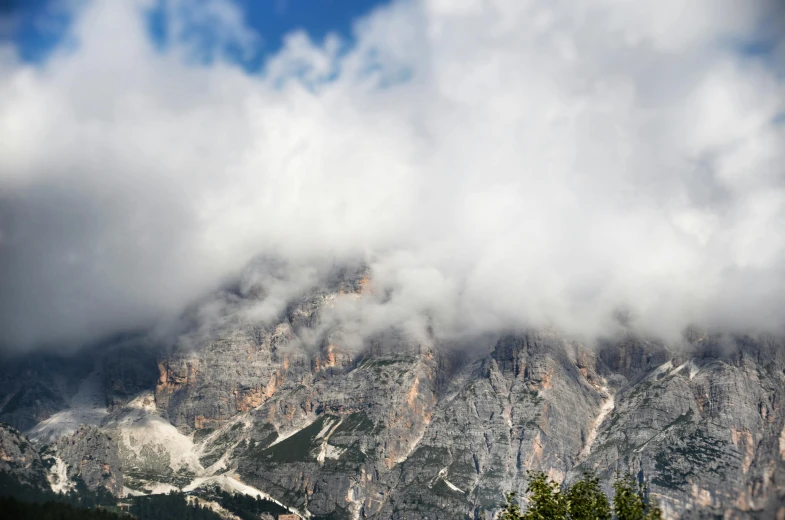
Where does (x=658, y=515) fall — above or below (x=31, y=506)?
below

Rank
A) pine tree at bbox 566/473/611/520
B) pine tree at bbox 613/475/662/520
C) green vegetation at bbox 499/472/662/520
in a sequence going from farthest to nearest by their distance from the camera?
1. pine tree at bbox 566/473/611/520
2. green vegetation at bbox 499/472/662/520
3. pine tree at bbox 613/475/662/520

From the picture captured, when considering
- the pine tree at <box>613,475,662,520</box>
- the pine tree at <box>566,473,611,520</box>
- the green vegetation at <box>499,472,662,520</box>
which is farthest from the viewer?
the pine tree at <box>566,473,611,520</box>

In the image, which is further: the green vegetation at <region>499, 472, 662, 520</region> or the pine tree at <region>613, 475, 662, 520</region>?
the green vegetation at <region>499, 472, 662, 520</region>

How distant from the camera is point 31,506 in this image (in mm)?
147750

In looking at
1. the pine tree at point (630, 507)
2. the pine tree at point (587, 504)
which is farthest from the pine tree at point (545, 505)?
the pine tree at point (630, 507)

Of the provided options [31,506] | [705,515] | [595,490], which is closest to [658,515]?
[705,515]

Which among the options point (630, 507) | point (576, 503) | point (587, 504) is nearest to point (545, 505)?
point (576, 503)

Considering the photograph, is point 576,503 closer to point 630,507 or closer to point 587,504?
point 587,504

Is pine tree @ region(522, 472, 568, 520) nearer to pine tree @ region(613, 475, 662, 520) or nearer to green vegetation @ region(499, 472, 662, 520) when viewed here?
green vegetation @ region(499, 472, 662, 520)

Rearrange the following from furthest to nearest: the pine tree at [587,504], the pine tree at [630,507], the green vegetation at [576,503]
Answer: the pine tree at [587,504], the green vegetation at [576,503], the pine tree at [630,507]

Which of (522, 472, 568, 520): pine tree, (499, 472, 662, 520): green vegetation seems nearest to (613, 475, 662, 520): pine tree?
(499, 472, 662, 520): green vegetation

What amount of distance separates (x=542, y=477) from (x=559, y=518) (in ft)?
27.1

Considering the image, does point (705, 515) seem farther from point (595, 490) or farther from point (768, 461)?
point (595, 490)

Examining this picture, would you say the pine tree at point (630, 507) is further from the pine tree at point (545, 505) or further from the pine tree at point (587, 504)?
the pine tree at point (545, 505)
